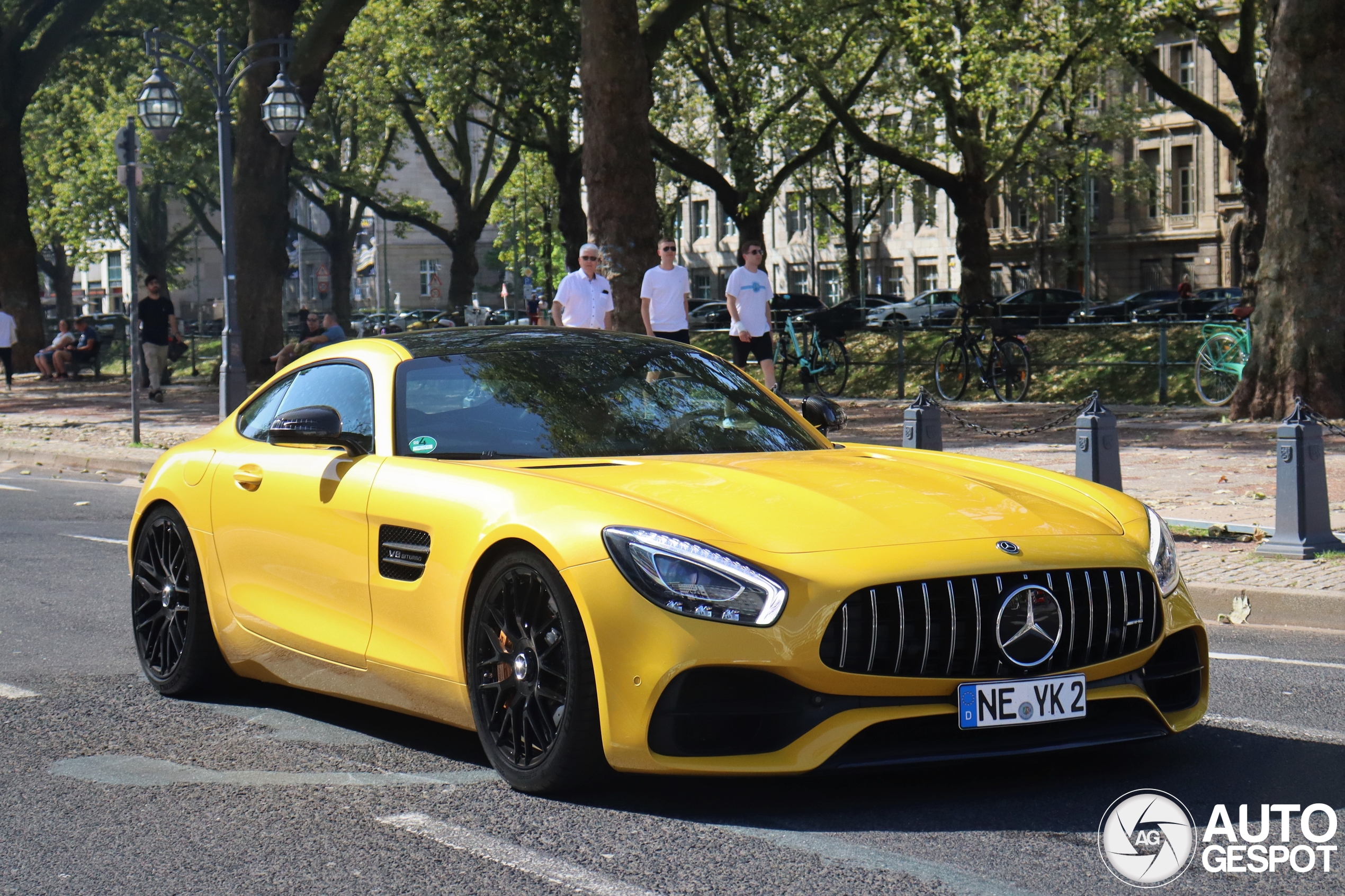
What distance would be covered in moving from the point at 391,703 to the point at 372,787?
42cm

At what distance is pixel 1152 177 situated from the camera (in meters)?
65.2

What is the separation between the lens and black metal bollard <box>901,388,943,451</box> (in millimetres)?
11812

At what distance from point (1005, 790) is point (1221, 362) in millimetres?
16554

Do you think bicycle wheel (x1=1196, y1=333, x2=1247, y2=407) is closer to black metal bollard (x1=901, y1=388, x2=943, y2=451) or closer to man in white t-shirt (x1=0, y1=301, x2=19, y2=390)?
black metal bollard (x1=901, y1=388, x2=943, y2=451)

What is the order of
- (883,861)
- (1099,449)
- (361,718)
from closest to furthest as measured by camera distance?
(883,861), (361,718), (1099,449)

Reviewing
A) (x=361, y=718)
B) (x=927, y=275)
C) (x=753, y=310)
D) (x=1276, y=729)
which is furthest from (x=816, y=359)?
(x=927, y=275)

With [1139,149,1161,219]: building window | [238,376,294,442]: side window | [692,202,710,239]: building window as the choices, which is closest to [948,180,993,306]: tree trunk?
[238,376,294,442]: side window

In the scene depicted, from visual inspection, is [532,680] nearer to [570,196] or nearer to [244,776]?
[244,776]

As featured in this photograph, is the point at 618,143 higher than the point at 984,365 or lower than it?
higher

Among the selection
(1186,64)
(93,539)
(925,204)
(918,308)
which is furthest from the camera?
(925,204)

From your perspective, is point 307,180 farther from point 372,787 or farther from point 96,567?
point 372,787

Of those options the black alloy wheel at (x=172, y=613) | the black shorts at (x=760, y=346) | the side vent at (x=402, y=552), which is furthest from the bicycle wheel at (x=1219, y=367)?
the side vent at (x=402, y=552)

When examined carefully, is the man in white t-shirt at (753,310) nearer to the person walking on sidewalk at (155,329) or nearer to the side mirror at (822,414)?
the person walking on sidewalk at (155,329)

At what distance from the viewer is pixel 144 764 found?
5090 mm
